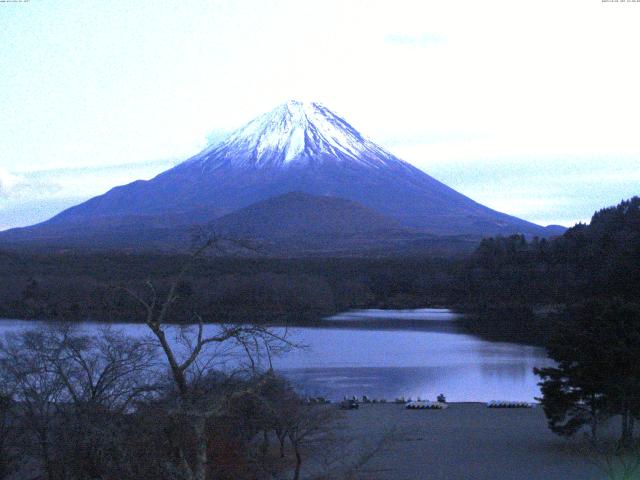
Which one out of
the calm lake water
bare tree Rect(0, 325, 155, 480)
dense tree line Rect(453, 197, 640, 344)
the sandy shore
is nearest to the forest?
dense tree line Rect(453, 197, 640, 344)

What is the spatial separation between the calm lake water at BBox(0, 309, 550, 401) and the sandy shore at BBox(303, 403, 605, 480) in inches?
60.5

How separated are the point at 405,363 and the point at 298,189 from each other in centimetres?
6807

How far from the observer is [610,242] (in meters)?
Answer: 37.1

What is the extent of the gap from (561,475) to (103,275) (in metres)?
22.8

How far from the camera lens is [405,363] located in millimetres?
21312

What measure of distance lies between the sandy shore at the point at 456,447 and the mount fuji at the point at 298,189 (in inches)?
2481

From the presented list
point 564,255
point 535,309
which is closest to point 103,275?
point 535,309

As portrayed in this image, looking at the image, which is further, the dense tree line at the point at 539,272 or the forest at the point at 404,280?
the dense tree line at the point at 539,272

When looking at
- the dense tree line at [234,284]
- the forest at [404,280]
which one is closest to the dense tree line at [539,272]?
the forest at [404,280]

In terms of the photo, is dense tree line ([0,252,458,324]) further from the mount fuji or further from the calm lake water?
the mount fuji

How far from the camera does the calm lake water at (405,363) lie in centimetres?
1708

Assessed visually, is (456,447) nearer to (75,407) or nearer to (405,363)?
(75,407)

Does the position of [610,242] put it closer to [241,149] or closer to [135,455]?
[135,455]

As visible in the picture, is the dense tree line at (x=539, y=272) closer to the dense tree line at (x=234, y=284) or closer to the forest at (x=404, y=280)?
the forest at (x=404, y=280)
